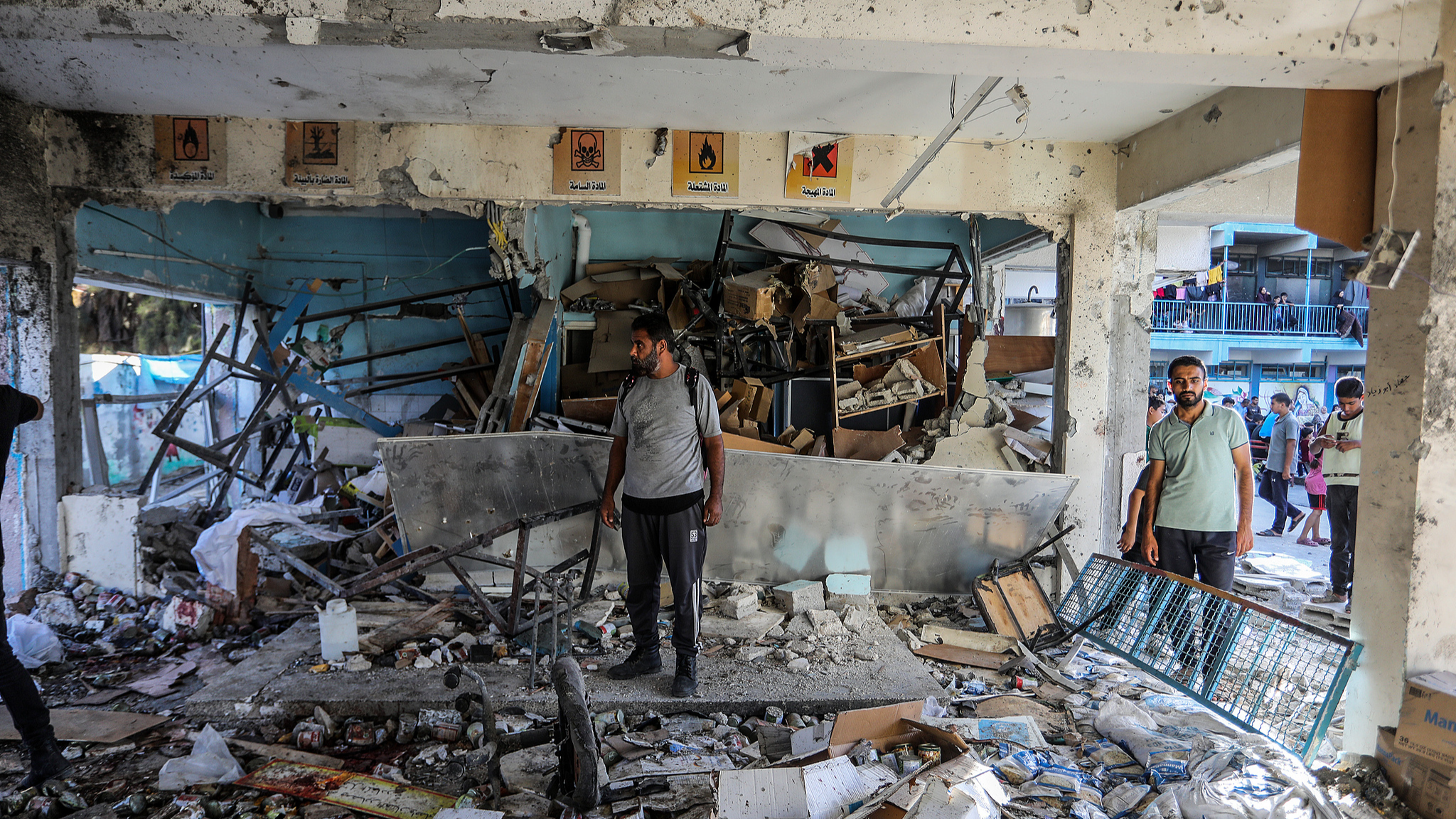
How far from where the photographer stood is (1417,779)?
2605 mm

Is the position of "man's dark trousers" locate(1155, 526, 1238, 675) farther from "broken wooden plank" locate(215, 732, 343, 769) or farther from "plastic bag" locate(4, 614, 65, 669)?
"plastic bag" locate(4, 614, 65, 669)

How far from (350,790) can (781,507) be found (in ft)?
9.81

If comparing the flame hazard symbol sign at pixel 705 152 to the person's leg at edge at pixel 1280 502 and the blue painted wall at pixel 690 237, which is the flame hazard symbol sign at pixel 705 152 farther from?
the person's leg at edge at pixel 1280 502

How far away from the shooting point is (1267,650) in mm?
3227

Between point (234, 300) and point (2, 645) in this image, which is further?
point (234, 300)

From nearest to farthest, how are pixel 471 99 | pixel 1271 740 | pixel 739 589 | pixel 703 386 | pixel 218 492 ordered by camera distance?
pixel 1271 740 < pixel 703 386 < pixel 471 99 < pixel 739 589 < pixel 218 492

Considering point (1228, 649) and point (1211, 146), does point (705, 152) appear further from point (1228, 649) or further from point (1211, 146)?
point (1228, 649)

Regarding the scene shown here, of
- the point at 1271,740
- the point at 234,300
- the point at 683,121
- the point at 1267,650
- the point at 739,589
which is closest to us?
the point at 1271,740

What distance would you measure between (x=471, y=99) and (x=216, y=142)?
73.2 inches

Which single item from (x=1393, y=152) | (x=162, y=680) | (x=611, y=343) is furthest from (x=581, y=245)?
(x=1393, y=152)

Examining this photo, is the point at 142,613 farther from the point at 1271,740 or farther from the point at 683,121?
the point at 1271,740

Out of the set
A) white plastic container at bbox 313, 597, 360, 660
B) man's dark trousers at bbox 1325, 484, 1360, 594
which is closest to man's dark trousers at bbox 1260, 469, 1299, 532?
man's dark trousers at bbox 1325, 484, 1360, 594

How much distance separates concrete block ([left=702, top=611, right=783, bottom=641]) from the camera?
4.43 metres

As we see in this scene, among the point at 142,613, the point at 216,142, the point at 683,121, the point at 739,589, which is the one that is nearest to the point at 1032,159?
the point at 683,121
